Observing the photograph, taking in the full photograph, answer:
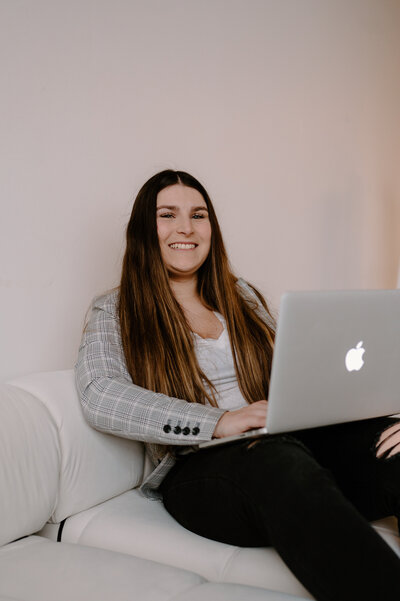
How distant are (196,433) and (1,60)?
1.12 meters

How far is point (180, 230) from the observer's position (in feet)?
5.52

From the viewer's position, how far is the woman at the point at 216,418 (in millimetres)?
1030

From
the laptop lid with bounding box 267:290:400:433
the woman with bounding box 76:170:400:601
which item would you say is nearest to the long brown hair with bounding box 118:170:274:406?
the woman with bounding box 76:170:400:601

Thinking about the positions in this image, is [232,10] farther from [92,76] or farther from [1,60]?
[1,60]

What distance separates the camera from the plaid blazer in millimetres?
1310

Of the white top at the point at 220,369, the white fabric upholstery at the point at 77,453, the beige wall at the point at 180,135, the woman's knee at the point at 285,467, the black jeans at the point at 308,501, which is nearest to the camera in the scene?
the black jeans at the point at 308,501

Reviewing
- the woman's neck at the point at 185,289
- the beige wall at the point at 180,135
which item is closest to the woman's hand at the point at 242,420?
the woman's neck at the point at 185,289

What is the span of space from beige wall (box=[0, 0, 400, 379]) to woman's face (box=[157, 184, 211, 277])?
0.34m

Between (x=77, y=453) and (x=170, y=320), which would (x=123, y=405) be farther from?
(x=170, y=320)

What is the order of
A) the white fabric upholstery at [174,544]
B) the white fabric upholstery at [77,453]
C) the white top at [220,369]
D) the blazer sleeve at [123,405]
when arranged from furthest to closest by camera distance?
the white top at [220,369]
the white fabric upholstery at [77,453]
the blazer sleeve at [123,405]
the white fabric upholstery at [174,544]

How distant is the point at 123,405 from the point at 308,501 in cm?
48

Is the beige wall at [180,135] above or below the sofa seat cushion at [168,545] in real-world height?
above

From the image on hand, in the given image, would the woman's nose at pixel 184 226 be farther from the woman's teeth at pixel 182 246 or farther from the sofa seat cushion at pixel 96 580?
the sofa seat cushion at pixel 96 580

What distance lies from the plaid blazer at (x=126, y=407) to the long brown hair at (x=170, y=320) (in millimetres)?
54
